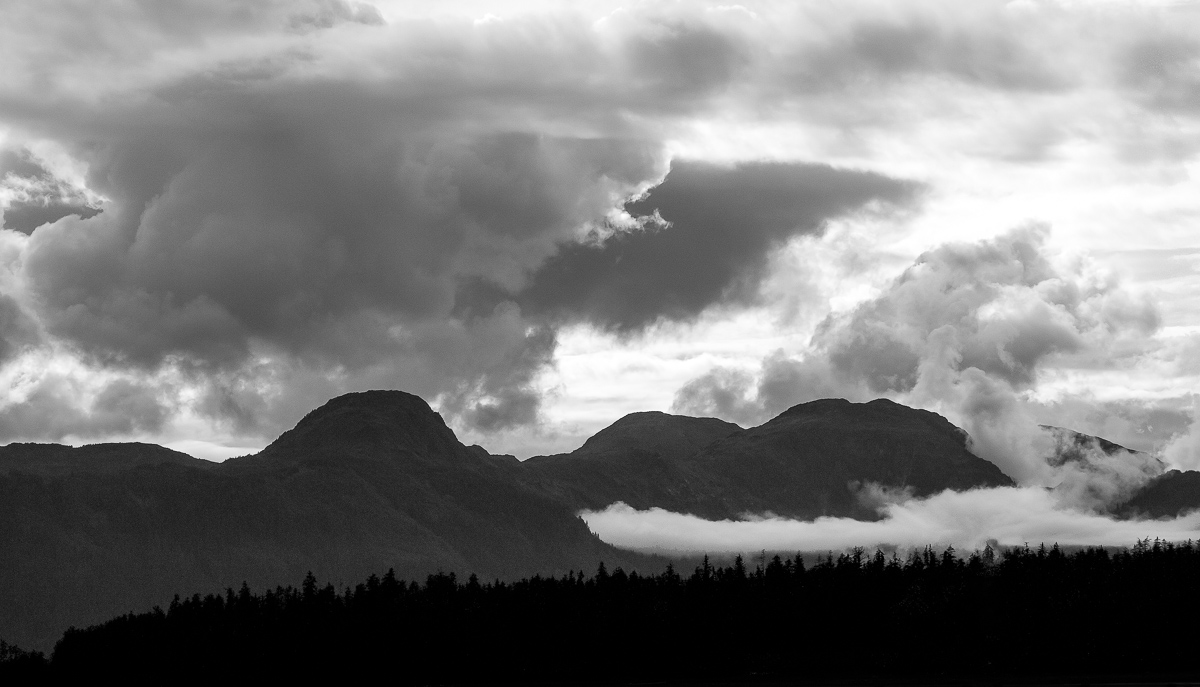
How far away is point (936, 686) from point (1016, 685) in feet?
33.8

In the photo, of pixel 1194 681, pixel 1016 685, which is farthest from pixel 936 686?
pixel 1194 681

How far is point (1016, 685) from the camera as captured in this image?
195 metres

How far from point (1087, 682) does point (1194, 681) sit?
42.8 ft

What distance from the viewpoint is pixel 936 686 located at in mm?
199250

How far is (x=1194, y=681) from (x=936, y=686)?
31.9 meters

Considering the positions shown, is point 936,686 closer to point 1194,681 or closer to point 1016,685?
point 1016,685

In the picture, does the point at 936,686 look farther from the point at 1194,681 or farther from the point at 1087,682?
the point at 1194,681

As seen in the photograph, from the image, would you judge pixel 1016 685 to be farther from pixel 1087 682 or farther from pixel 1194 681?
pixel 1194 681

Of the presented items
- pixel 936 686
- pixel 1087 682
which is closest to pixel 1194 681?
pixel 1087 682

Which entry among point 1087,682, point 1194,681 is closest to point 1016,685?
point 1087,682

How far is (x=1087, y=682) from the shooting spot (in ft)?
622

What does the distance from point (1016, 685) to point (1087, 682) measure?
9.48m
